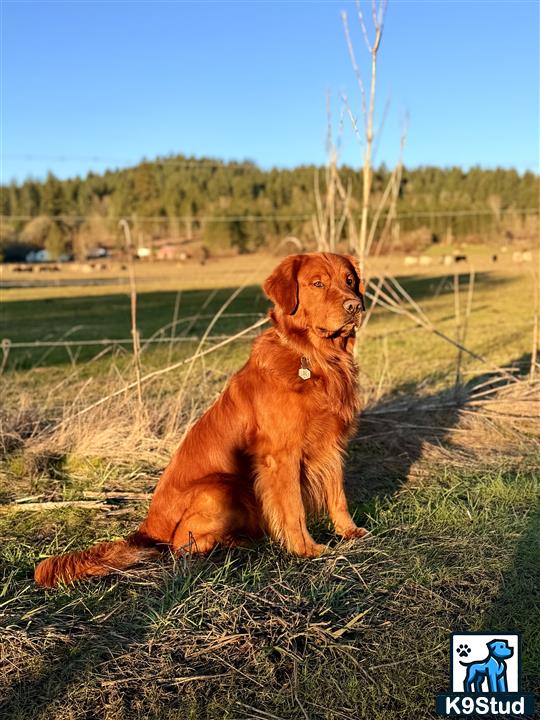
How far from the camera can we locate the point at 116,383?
6.88 meters

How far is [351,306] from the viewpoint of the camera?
11.6 ft

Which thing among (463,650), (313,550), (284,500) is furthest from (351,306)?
(463,650)

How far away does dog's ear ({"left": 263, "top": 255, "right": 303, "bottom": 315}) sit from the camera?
145 inches

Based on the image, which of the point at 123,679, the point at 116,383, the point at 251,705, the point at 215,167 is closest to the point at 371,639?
the point at 251,705

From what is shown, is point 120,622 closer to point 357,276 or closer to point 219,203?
point 357,276

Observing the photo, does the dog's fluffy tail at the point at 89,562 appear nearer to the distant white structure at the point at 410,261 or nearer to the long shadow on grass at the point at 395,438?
the long shadow on grass at the point at 395,438

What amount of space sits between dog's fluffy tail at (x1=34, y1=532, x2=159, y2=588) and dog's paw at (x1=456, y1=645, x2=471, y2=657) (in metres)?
1.65

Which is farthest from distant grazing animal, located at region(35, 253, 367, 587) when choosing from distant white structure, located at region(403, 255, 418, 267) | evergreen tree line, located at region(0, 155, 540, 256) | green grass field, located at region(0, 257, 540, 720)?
distant white structure, located at region(403, 255, 418, 267)

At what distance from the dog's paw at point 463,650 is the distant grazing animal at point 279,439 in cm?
113

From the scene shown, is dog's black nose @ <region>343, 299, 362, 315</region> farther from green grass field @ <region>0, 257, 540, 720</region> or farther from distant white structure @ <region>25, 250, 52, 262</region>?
distant white structure @ <region>25, 250, 52, 262</region>

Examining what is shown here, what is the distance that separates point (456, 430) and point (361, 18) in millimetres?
3789

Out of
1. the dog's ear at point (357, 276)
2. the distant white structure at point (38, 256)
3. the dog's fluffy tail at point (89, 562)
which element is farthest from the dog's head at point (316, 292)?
the distant white structure at point (38, 256)

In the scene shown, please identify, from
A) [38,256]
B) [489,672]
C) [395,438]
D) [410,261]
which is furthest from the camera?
[410,261]

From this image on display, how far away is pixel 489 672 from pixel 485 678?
3cm
